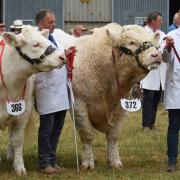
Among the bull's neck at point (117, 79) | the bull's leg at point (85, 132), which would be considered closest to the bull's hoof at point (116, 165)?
the bull's leg at point (85, 132)

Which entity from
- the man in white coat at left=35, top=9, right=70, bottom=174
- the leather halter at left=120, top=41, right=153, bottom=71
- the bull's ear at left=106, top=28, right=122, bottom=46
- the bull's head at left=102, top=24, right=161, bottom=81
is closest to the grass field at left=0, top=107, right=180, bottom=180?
the man in white coat at left=35, top=9, right=70, bottom=174

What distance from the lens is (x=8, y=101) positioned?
682 cm

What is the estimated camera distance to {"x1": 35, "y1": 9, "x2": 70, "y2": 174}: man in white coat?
7.13m

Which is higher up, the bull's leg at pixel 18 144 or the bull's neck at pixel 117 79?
the bull's neck at pixel 117 79

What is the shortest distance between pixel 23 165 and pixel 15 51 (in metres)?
1.52

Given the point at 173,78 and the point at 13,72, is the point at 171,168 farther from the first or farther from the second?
the point at 13,72

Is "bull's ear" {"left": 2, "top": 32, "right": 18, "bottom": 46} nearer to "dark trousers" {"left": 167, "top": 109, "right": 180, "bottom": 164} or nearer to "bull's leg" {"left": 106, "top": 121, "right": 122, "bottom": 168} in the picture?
"bull's leg" {"left": 106, "top": 121, "right": 122, "bottom": 168}

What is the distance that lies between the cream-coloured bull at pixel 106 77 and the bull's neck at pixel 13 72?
89 centimetres

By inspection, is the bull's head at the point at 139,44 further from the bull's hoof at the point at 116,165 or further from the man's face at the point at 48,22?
the bull's hoof at the point at 116,165

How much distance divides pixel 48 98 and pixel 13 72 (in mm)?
627

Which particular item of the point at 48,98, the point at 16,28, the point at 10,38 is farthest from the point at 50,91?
the point at 16,28

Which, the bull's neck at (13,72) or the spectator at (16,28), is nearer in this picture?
the bull's neck at (13,72)

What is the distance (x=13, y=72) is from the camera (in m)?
6.77

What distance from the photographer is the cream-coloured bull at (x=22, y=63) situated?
259 inches
